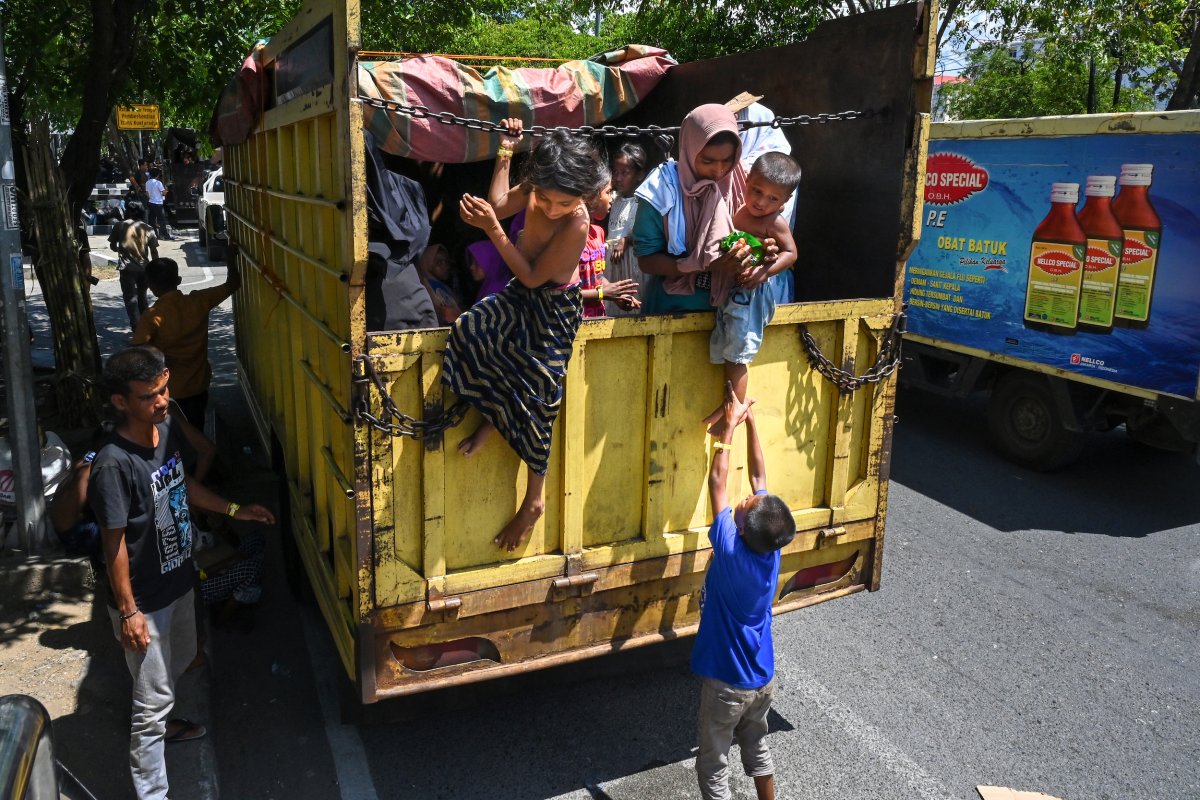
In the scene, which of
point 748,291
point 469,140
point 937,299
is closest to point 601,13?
point 937,299

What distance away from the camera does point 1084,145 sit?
23.0 feet

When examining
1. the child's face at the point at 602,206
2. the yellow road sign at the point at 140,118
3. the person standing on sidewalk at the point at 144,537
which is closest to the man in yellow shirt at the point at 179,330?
the person standing on sidewalk at the point at 144,537

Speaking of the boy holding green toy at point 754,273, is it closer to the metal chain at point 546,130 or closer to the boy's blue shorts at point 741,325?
the boy's blue shorts at point 741,325

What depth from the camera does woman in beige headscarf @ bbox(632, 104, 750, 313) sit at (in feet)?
11.4

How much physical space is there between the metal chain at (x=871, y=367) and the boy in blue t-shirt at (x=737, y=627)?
352 mm

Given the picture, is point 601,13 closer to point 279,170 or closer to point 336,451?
point 279,170

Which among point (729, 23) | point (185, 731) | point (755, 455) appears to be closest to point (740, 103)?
point (755, 455)

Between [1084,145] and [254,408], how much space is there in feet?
20.6

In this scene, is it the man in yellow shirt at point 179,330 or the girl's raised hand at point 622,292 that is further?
the man in yellow shirt at point 179,330

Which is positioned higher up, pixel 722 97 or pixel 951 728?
pixel 722 97

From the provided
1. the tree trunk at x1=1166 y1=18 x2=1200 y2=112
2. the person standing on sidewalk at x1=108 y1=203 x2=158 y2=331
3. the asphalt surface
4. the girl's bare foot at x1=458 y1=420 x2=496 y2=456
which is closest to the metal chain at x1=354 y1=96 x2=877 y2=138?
the girl's bare foot at x1=458 y1=420 x2=496 y2=456

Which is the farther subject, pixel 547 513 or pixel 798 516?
pixel 798 516

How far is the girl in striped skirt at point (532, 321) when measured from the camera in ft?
9.66

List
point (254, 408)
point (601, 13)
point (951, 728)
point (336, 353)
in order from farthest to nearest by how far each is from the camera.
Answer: point (601, 13) < point (254, 408) < point (951, 728) < point (336, 353)
